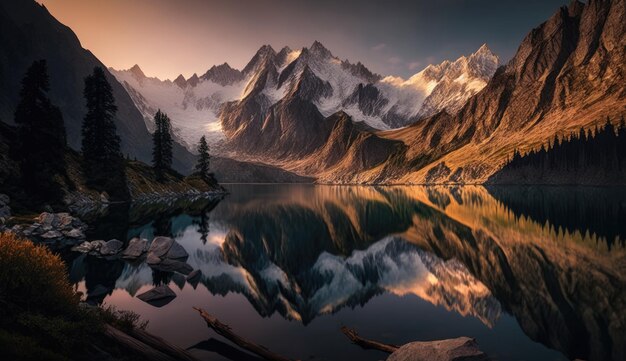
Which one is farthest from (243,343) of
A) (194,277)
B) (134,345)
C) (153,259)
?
(153,259)

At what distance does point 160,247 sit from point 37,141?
4096 cm

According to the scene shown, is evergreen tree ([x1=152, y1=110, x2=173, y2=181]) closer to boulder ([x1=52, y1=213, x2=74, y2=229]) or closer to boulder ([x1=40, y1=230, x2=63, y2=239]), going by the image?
boulder ([x1=52, y1=213, x2=74, y2=229])

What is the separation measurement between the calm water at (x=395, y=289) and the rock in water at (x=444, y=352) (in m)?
2.82

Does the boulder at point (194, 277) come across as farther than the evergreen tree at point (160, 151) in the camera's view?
No

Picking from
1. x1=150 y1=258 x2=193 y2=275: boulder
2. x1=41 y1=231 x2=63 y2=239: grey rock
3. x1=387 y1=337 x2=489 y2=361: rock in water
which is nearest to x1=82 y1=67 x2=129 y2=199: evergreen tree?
x1=41 y1=231 x2=63 y2=239: grey rock

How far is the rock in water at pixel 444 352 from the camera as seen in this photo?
1298cm

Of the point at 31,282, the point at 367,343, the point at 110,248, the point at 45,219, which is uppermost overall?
the point at 31,282

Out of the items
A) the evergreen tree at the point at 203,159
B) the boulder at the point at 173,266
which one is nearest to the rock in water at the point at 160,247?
the boulder at the point at 173,266

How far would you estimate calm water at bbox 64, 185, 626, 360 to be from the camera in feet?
60.2

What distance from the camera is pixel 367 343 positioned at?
1739 cm

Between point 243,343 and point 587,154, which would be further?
point 587,154

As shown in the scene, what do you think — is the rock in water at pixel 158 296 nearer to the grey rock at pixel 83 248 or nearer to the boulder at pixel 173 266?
the boulder at pixel 173 266

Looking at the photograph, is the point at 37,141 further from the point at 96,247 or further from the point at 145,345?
the point at 145,345

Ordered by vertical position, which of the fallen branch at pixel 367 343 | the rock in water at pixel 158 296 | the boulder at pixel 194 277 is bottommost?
the boulder at pixel 194 277
